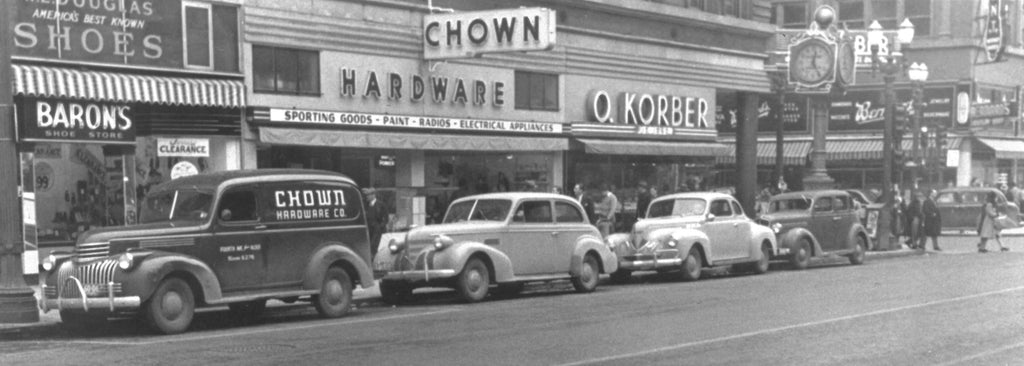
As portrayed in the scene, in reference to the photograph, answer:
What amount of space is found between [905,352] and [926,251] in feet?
77.9

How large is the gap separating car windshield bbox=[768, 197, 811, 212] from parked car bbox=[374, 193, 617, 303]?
304 inches

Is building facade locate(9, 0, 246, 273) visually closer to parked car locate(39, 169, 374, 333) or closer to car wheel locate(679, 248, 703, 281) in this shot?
parked car locate(39, 169, 374, 333)

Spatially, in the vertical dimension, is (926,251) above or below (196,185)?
below

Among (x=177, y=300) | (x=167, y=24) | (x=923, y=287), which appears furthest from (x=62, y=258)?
(x=923, y=287)

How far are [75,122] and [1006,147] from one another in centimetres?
4612

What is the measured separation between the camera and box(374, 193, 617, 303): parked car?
64.2ft

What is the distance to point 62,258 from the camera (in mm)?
16047

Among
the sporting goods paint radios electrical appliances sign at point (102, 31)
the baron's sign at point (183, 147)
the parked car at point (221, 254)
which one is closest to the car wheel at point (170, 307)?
the parked car at point (221, 254)

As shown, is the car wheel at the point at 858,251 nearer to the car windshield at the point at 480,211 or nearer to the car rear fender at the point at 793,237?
the car rear fender at the point at 793,237

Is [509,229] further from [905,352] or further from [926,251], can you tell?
[926,251]

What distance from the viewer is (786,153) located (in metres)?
59.9

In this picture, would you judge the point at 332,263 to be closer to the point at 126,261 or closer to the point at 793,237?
the point at 126,261

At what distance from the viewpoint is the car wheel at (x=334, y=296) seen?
17719 mm

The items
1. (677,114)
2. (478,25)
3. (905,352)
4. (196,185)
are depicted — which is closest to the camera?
(905,352)
